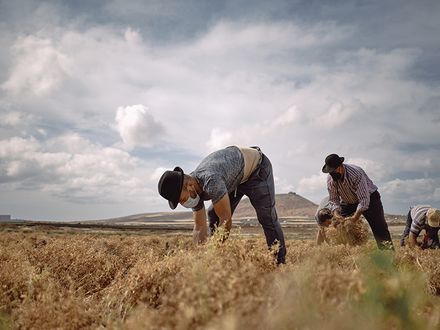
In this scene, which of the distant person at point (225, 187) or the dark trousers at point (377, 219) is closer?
the distant person at point (225, 187)

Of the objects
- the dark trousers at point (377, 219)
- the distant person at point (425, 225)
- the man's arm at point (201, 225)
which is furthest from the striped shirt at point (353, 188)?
the man's arm at point (201, 225)

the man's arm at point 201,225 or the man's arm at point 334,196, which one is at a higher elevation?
the man's arm at point 334,196

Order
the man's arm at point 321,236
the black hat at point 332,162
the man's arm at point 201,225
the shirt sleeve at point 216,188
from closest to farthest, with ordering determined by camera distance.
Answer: the shirt sleeve at point 216,188 → the man's arm at point 201,225 → the black hat at point 332,162 → the man's arm at point 321,236

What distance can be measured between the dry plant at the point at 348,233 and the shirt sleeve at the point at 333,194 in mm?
303

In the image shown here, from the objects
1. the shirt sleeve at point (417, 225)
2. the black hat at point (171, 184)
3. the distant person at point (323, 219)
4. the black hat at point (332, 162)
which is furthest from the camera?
the shirt sleeve at point (417, 225)

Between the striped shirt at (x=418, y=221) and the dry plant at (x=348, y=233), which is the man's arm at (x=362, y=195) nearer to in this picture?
the dry plant at (x=348, y=233)

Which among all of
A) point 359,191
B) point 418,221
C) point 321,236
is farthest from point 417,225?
point 359,191

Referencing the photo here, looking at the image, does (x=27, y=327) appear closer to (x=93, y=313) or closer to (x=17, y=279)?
(x=93, y=313)

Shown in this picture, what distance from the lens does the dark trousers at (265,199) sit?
488 cm

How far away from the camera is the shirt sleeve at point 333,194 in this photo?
7.28m

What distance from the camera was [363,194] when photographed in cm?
670

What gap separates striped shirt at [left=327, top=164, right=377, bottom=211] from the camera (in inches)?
264

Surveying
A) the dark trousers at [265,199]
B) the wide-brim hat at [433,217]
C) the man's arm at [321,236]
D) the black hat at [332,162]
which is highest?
the black hat at [332,162]

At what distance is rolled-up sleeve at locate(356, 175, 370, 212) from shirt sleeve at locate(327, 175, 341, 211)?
1.85 feet
